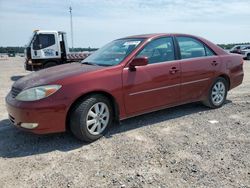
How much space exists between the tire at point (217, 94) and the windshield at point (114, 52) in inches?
76.6

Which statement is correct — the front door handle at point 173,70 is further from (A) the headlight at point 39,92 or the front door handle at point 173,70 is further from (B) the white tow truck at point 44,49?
(B) the white tow truck at point 44,49

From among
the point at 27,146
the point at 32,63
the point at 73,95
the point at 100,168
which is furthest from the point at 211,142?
the point at 32,63

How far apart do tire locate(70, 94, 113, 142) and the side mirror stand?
0.69 metres

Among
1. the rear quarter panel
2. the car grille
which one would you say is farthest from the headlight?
the rear quarter panel

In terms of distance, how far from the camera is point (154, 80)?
512 cm

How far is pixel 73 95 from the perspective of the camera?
14.0 feet

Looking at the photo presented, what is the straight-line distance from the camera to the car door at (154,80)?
4867 millimetres

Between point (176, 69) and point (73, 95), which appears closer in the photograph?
point (73, 95)

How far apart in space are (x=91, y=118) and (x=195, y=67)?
2.38m

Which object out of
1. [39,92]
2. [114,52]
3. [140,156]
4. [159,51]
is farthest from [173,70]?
[39,92]

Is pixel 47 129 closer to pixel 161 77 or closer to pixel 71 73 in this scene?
pixel 71 73

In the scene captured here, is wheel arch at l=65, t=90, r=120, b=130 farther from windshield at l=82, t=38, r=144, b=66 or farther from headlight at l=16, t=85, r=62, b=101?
windshield at l=82, t=38, r=144, b=66

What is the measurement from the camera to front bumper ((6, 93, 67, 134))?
13.6 ft

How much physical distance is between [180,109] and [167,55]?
4.57 ft
